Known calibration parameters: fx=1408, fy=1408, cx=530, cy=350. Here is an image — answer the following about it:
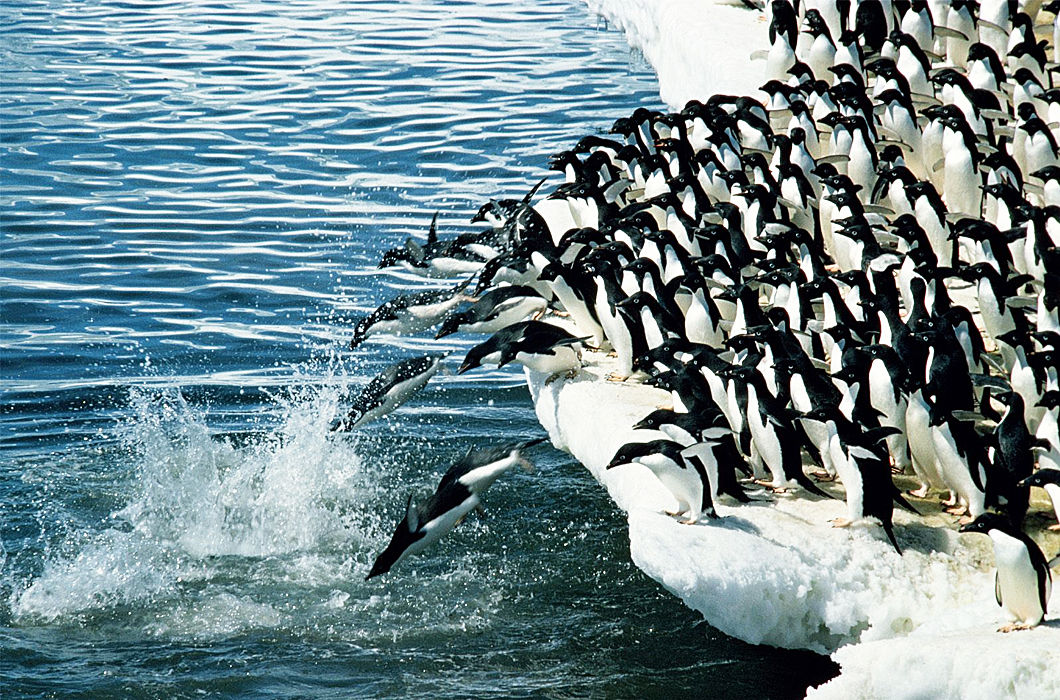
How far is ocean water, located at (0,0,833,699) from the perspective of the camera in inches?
224

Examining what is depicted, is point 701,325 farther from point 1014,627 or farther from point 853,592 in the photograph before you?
point 1014,627

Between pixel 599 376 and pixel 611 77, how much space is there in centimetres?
1079

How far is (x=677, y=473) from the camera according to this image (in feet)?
17.6

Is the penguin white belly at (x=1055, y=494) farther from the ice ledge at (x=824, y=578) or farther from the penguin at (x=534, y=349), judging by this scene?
the penguin at (x=534, y=349)

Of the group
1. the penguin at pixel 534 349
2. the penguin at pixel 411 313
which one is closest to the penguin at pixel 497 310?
the penguin at pixel 411 313

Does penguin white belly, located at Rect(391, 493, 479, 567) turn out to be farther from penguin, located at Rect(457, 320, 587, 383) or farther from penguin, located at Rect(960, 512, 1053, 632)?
penguin, located at Rect(960, 512, 1053, 632)

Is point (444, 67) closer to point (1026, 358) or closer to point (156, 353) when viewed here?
point (156, 353)

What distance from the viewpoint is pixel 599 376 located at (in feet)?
23.4

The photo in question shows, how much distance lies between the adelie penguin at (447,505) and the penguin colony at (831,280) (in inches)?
2.2

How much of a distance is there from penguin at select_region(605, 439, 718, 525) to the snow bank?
19.9 feet

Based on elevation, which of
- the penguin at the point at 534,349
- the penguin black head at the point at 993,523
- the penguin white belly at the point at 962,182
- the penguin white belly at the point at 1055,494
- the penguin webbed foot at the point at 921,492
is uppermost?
the penguin white belly at the point at 962,182

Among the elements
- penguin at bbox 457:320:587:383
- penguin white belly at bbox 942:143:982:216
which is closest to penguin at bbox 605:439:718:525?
penguin at bbox 457:320:587:383

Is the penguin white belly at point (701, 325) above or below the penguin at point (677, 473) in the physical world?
above

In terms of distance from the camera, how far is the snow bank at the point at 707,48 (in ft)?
37.2
